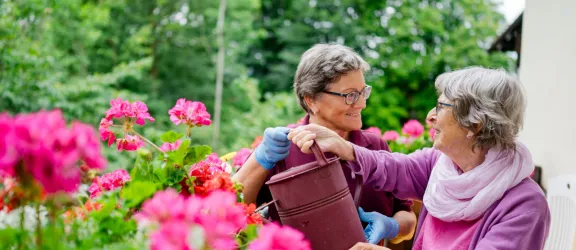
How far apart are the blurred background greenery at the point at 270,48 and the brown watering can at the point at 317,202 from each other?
367 inches

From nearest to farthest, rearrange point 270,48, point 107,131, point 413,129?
point 107,131, point 413,129, point 270,48

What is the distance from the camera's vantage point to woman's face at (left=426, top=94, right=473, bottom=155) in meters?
1.46

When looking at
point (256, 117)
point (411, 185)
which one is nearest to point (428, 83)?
point (256, 117)

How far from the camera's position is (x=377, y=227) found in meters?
1.63

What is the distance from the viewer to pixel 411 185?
170 centimetres

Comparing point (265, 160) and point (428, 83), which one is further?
point (428, 83)

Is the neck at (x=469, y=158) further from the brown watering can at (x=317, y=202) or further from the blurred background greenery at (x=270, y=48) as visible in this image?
the blurred background greenery at (x=270, y=48)

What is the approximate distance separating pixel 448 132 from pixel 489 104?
128 millimetres

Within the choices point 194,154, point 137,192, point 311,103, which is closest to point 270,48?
point 311,103

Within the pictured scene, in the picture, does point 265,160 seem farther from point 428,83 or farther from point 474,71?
point 428,83

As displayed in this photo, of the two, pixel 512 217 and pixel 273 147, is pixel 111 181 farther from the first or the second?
pixel 512 217

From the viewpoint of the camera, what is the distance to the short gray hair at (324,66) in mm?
1776

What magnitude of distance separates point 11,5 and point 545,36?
4.98 meters

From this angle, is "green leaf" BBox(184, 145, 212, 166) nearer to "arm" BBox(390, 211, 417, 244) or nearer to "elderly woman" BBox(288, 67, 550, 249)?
"elderly woman" BBox(288, 67, 550, 249)
